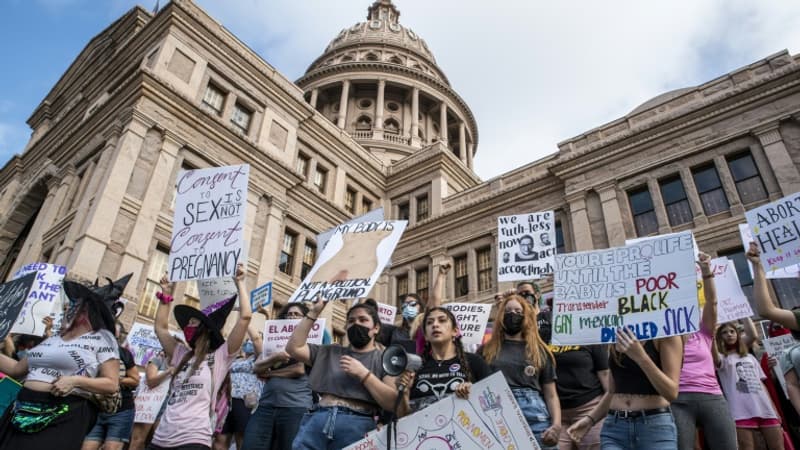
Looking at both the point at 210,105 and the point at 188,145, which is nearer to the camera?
the point at 188,145

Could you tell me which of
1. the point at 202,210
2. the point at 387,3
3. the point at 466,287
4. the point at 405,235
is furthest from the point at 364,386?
the point at 387,3

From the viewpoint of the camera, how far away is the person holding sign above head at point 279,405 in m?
5.13

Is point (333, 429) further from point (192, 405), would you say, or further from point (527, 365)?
point (527, 365)

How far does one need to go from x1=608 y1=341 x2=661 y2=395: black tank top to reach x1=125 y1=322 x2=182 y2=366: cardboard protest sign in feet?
32.0

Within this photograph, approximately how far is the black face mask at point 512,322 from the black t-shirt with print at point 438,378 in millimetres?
521

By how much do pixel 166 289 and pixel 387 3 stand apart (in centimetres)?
5848

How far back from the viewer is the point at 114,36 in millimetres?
25016

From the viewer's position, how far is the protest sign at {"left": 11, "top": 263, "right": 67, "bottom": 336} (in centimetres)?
798

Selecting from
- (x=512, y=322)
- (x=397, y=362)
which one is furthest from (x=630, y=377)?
(x=397, y=362)

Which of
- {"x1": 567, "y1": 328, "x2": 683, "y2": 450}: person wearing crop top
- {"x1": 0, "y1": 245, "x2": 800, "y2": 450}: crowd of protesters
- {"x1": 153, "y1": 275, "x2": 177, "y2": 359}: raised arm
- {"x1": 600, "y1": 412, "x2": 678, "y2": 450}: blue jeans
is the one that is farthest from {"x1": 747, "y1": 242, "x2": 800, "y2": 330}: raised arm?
{"x1": 153, "y1": 275, "x2": 177, "y2": 359}: raised arm

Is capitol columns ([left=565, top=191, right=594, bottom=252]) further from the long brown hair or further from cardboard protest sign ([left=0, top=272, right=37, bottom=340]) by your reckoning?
cardboard protest sign ([left=0, top=272, right=37, bottom=340])

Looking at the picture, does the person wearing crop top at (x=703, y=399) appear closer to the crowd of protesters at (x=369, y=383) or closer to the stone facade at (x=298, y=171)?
the crowd of protesters at (x=369, y=383)

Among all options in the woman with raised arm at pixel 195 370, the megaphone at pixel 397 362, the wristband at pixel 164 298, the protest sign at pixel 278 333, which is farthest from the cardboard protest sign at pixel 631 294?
the wristband at pixel 164 298

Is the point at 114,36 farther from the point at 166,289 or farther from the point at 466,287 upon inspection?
the point at 166,289
